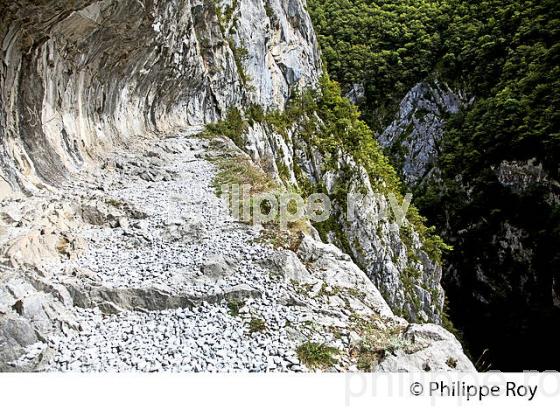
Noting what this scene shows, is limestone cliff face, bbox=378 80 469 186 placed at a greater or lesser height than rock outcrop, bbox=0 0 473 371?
greater

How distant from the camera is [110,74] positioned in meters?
14.4

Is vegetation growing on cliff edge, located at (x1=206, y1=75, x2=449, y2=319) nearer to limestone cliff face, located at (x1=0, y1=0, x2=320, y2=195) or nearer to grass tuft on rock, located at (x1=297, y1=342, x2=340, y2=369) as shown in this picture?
limestone cliff face, located at (x1=0, y1=0, x2=320, y2=195)

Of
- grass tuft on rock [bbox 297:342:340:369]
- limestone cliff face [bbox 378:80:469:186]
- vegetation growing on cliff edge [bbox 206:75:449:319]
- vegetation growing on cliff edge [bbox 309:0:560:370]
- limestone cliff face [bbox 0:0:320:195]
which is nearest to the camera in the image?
grass tuft on rock [bbox 297:342:340:369]

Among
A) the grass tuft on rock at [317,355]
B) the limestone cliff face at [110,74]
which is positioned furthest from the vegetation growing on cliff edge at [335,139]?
the grass tuft on rock at [317,355]

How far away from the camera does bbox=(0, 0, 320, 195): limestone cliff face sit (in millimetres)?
8586

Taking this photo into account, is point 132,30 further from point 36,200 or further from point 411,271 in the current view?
point 411,271

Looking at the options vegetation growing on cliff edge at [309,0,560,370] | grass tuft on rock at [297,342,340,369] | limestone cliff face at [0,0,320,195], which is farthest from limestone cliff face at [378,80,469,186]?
grass tuft on rock at [297,342,340,369]

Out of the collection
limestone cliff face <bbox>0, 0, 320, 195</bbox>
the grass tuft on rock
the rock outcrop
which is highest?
limestone cliff face <bbox>0, 0, 320, 195</bbox>

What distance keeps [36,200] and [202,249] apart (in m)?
3.59

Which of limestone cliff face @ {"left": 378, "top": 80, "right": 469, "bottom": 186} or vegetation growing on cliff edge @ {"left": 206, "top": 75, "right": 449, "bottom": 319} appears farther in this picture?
limestone cliff face @ {"left": 378, "top": 80, "right": 469, "bottom": 186}

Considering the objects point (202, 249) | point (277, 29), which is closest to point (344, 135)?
point (277, 29)

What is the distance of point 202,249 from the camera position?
7980 mm

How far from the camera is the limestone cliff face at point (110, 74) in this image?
28.2ft

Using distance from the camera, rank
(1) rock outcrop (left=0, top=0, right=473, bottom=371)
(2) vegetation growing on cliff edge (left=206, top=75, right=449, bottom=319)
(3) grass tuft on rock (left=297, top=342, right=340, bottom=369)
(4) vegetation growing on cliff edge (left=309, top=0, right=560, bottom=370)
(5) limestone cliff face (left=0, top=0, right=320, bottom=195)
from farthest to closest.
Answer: (4) vegetation growing on cliff edge (left=309, top=0, right=560, bottom=370) → (2) vegetation growing on cliff edge (left=206, top=75, right=449, bottom=319) → (5) limestone cliff face (left=0, top=0, right=320, bottom=195) → (1) rock outcrop (left=0, top=0, right=473, bottom=371) → (3) grass tuft on rock (left=297, top=342, right=340, bottom=369)
